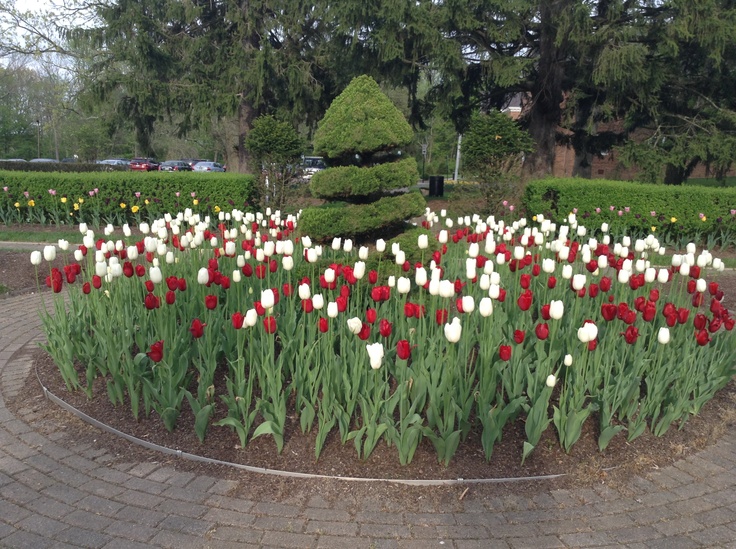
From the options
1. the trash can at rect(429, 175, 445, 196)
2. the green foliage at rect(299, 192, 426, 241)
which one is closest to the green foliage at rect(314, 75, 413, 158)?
the green foliage at rect(299, 192, 426, 241)

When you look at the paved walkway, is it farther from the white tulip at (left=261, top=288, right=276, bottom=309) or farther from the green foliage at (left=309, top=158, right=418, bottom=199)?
the green foliage at (left=309, top=158, right=418, bottom=199)

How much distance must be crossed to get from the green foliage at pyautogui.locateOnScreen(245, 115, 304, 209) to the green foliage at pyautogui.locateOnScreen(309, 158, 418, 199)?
8.08m

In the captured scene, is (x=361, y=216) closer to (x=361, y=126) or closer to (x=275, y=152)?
(x=361, y=126)

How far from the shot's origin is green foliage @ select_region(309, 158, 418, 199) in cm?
549

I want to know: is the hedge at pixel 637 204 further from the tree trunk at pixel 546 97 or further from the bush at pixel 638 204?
the tree trunk at pixel 546 97

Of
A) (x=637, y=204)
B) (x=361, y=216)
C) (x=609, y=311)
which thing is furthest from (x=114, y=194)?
(x=609, y=311)

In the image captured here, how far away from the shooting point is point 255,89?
58.2 ft

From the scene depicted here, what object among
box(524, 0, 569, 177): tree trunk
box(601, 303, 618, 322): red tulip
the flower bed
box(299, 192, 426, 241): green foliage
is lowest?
the flower bed

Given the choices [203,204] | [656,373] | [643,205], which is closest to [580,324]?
[656,373]

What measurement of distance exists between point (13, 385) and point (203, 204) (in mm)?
9408

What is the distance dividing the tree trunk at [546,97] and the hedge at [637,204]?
514 centimetres

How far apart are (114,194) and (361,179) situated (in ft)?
31.6

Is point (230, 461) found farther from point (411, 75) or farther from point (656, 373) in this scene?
point (411, 75)

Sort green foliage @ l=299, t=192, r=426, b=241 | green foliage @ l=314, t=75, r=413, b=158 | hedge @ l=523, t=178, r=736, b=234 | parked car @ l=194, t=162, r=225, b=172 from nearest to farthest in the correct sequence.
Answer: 1. green foliage @ l=314, t=75, r=413, b=158
2. green foliage @ l=299, t=192, r=426, b=241
3. hedge @ l=523, t=178, r=736, b=234
4. parked car @ l=194, t=162, r=225, b=172
